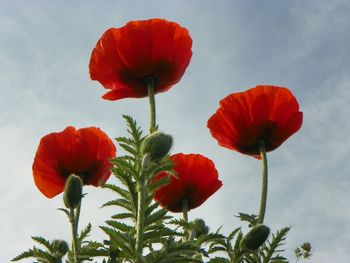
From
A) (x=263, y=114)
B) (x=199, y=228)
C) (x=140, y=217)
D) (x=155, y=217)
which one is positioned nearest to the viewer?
(x=140, y=217)

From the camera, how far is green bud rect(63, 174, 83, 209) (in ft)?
8.84

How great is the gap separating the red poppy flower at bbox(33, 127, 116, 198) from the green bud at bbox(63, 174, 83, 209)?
0.56 meters

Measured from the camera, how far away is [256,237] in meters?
2.54

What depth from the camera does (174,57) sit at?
127 inches

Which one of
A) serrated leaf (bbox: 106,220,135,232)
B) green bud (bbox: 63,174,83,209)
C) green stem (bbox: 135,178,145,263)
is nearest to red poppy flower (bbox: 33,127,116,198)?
green bud (bbox: 63,174,83,209)

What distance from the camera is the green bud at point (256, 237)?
254 cm

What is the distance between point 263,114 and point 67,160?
1.07 metres

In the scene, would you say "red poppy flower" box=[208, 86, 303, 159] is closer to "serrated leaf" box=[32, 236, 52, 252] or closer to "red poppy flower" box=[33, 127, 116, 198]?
"red poppy flower" box=[33, 127, 116, 198]

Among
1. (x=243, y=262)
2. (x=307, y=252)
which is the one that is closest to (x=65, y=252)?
(x=243, y=262)

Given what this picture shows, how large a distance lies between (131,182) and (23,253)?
53 centimetres

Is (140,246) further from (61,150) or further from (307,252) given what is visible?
(307,252)

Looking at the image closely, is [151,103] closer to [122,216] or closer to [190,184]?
[122,216]

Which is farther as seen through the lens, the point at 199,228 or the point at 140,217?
the point at 199,228

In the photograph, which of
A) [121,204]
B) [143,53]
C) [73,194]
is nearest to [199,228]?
[121,204]
